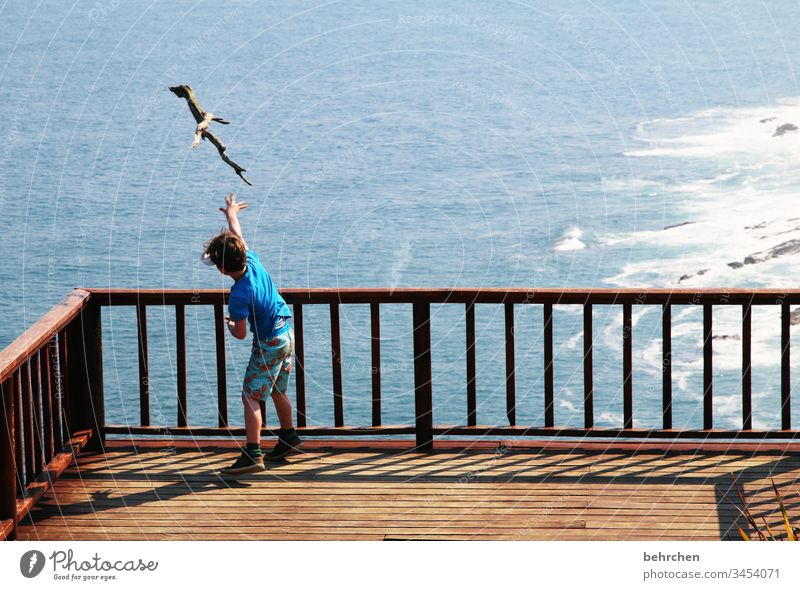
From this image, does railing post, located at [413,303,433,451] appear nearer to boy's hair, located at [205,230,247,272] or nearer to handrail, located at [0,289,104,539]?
boy's hair, located at [205,230,247,272]

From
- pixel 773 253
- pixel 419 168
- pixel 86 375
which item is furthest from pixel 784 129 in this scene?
pixel 86 375

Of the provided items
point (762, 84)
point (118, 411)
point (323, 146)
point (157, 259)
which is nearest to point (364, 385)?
point (118, 411)

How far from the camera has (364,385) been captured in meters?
34.6

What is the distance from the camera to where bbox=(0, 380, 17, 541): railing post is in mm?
5531

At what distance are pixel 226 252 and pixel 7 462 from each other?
1.38m

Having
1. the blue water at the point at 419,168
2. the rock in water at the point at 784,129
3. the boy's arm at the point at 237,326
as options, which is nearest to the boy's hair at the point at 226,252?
the boy's arm at the point at 237,326

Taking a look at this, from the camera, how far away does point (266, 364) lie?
6.26 meters

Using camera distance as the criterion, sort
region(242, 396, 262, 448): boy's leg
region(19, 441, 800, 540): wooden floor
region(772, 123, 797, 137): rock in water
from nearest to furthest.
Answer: region(19, 441, 800, 540): wooden floor < region(242, 396, 262, 448): boy's leg < region(772, 123, 797, 137): rock in water

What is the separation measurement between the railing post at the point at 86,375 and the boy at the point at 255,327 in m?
0.90

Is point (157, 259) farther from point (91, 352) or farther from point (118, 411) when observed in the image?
point (91, 352)

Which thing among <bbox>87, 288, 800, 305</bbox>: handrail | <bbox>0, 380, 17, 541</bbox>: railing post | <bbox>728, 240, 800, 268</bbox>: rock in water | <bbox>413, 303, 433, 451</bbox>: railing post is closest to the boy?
<bbox>87, 288, 800, 305</bbox>: handrail

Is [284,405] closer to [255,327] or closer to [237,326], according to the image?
[255,327]

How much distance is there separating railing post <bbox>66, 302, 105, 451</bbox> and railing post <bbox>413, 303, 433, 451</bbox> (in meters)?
1.71

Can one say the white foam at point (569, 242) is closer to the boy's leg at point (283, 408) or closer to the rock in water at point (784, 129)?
the rock in water at point (784, 129)
